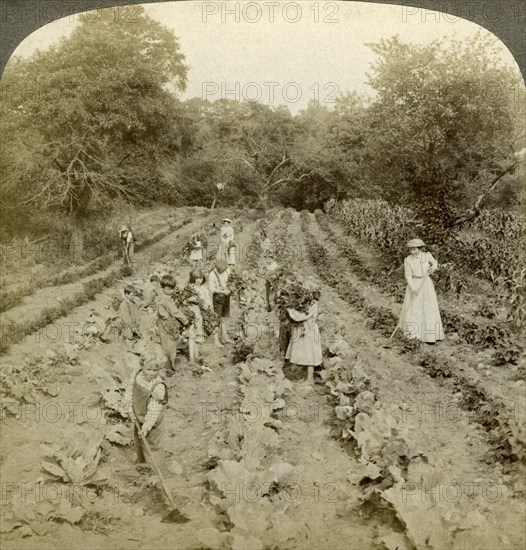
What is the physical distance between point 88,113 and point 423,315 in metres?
2.28

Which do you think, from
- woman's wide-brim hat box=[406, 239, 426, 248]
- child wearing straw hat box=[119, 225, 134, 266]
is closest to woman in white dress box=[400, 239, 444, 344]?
woman's wide-brim hat box=[406, 239, 426, 248]

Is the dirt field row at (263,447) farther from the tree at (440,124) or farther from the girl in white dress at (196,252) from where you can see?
the tree at (440,124)

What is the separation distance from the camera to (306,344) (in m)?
3.55

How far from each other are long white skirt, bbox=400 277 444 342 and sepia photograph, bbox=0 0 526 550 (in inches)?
0.5

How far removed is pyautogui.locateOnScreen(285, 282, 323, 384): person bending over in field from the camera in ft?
11.5

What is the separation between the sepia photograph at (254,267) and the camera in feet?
10.7

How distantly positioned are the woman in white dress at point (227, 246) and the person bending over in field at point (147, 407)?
2.43ft

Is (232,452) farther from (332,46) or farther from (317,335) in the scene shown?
(332,46)

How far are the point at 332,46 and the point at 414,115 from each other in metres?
0.63

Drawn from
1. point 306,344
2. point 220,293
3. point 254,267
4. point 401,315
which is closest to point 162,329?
point 220,293

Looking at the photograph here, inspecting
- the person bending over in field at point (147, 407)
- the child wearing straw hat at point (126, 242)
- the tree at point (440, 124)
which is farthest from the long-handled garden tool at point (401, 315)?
the child wearing straw hat at point (126, 242)

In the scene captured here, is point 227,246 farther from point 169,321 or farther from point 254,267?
point 169,321

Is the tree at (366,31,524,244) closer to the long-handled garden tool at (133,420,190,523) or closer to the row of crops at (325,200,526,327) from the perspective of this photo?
the row of crops at (325,200,526,327)

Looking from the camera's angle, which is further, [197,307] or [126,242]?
[197,307]
